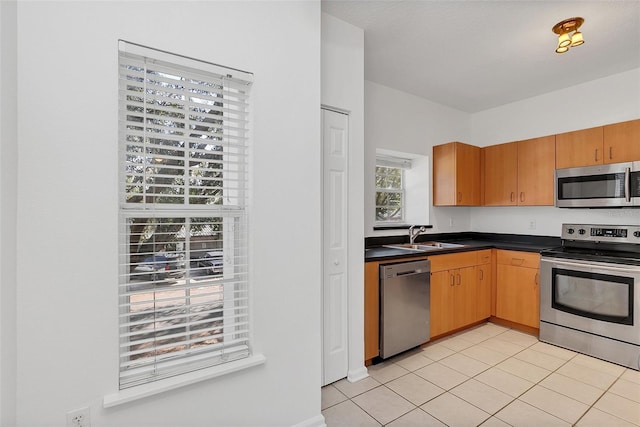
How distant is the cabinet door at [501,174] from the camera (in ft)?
12.4

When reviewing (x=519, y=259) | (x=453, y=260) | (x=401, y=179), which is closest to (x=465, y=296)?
(x=453, y=260)

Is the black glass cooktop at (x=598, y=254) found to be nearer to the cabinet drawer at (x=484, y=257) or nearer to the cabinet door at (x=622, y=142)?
the cabinet drawer at (x=484, y=257)

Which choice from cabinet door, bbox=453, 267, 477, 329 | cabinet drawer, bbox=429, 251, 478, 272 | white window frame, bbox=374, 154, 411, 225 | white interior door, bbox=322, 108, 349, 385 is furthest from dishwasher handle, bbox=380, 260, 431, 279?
white window frame, bbox=374, 154, 411, 225

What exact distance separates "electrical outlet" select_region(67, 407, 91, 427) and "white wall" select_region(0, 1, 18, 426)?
176 mm

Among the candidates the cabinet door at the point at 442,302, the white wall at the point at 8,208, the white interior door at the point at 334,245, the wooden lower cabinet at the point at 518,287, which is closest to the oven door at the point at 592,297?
the wooden lower cabinet at the point at 518,287

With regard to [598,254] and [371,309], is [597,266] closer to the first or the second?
[598,254]

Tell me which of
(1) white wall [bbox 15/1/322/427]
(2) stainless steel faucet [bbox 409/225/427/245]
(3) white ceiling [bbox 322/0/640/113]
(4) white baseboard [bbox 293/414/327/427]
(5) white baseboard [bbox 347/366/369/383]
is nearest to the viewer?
(1) white wall [bbox 15/1/322/427]

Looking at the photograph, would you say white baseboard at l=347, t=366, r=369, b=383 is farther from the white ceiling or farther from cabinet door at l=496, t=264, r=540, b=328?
the white ceiling

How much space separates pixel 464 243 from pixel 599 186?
4.68 ft

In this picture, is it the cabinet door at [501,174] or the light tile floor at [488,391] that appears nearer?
the light tile floor at [488,391]

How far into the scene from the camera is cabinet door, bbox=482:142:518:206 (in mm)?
3777

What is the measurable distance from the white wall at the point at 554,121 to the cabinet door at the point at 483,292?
909 millimetres

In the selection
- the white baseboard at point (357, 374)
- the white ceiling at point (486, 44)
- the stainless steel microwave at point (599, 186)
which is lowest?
the white baseboard at point (357, 374)

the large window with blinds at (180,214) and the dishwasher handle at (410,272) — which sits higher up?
the large window with blinds at (180,214)
